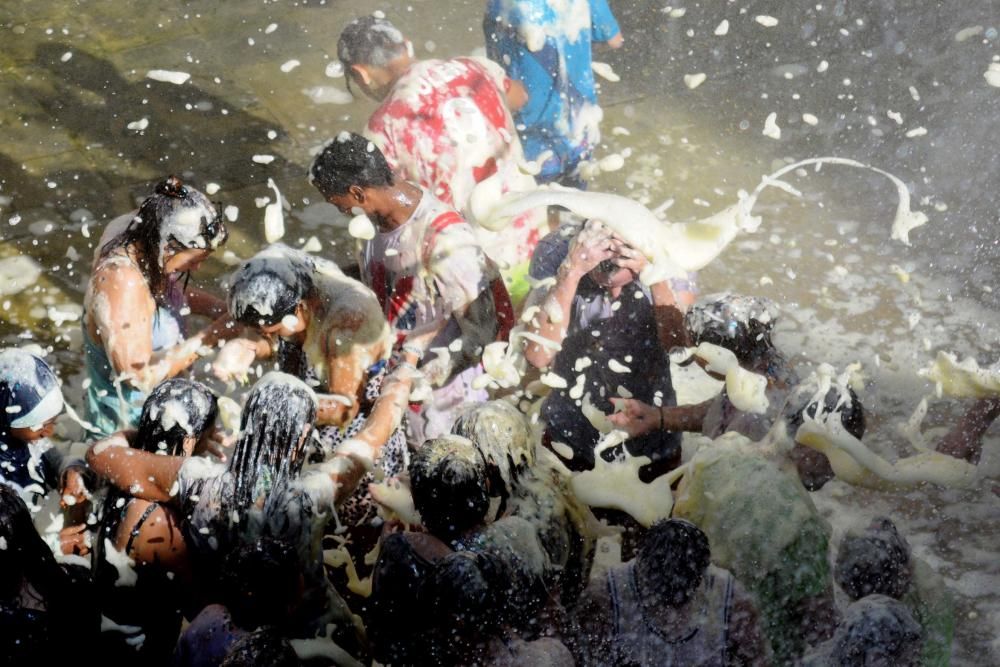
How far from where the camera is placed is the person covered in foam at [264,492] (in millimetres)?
2777

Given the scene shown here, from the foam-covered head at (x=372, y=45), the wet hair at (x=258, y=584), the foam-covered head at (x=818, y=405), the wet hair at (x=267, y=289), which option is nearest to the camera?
the wet hair at (x=258, y=584)

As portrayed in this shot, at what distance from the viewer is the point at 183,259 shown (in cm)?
347

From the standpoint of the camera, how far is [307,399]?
2838 millimetres

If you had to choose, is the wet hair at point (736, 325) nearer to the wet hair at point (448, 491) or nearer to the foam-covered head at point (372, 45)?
the wet hair at point (448, 491)

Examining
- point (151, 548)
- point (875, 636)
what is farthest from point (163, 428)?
point (875, 636)

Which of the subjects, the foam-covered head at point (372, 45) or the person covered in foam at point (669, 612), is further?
the foam-covered head at point (372, 45)

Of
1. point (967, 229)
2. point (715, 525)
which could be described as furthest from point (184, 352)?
point (967, 229)

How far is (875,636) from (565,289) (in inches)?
61.6

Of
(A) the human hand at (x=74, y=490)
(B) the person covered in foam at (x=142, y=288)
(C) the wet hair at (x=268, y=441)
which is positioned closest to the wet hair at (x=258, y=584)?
(C) the wet hair at (x=268, y=441)

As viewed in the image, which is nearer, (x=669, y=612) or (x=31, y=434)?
(x=669, y=612)

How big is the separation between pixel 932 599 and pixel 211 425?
209 centimetres

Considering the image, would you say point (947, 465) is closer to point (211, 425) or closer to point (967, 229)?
point (211, 425)

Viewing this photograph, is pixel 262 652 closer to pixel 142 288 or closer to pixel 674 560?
pixel 674 560

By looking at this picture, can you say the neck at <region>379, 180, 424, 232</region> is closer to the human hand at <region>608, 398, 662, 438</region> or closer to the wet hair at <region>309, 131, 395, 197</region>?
the wet hair at <region>309, 131, 395, 197</region>
